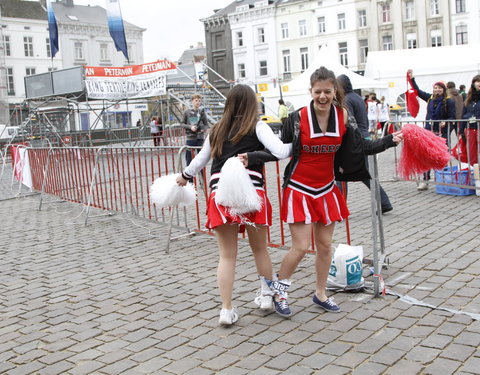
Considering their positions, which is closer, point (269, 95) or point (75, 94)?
point (75, 94)

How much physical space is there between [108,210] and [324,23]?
51.6 metres

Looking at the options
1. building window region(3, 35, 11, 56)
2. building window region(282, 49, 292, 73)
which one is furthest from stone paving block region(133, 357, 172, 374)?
building window region(3, 35, 11, 56)

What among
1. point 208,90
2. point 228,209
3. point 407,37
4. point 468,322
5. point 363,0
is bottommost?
point 468,322

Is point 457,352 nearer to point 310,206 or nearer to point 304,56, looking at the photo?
point 310,206

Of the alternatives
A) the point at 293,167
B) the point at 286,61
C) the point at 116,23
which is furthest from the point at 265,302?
the point at 286,61

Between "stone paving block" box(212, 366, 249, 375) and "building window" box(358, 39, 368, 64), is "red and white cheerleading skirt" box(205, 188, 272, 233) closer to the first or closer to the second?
"stone paving block" box(212, 366, 249, 375)

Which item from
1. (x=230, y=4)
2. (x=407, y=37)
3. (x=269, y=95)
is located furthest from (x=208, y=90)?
(x=230, y=4)

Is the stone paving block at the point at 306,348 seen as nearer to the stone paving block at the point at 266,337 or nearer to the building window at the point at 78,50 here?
the stone paving block at the point at 266,337

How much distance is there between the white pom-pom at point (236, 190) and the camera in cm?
404

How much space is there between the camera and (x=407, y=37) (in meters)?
53.8

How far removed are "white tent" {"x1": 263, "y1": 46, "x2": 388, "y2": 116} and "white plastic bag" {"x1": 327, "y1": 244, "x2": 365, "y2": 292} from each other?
37.1 ft

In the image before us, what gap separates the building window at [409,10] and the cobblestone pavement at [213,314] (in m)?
50.1

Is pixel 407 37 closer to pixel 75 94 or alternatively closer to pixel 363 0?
pixel 363 0

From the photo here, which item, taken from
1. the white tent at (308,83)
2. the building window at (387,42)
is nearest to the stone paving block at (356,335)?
the white tent at (308,83)
